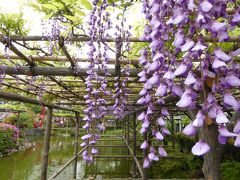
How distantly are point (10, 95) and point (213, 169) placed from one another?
80.2 inches

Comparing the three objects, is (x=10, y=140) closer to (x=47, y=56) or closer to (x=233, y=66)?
(x=47, y=56)

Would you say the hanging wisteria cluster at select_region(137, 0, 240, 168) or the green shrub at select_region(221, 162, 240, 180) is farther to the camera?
the green shrub at select_region(221, 162, 240, 180)

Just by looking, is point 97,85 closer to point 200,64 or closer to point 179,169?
point 200,64

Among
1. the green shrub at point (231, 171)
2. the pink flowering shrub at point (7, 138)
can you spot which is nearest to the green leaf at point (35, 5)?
the green shrub at point (231, 171)

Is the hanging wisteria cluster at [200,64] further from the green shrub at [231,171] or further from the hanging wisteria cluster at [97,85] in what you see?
the green shrub at [231,171]

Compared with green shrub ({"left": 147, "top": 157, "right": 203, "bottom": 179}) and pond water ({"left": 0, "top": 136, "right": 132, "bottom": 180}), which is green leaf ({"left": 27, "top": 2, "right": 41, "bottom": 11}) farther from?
pond water ({"left": 0, "top": 136, "right": 132, "bottom": 180})

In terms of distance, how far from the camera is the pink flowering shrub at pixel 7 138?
1133cm

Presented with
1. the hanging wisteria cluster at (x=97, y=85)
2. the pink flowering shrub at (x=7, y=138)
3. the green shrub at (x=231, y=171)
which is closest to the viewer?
the hanging wisteria cluster at (x=97, y=85)

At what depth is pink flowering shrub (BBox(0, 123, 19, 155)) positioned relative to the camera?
1133cm

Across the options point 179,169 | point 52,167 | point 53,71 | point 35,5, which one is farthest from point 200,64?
point 52,167

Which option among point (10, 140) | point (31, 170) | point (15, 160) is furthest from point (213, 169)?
point (10, 140)

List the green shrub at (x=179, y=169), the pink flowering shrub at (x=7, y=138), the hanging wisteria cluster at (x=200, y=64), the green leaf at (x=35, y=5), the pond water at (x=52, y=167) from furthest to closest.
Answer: the pink flowering shrub at (x=7, y=138) < the pond water at (x=52, y=167) < the green shrub at (x=179, y=169) < the green leaf at (x=35, y=5) < the hanging wisteria cluster at (x=200, y=64)

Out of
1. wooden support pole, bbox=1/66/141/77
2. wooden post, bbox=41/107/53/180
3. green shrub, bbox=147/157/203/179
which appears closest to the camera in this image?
wooden support pole, bbox=1/66/141/77

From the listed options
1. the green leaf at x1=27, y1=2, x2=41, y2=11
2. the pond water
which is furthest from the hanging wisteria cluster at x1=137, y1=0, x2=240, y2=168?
the pond water
